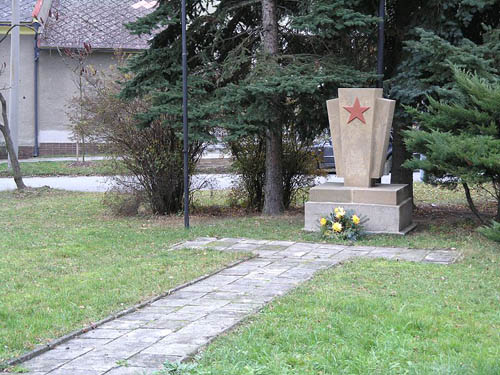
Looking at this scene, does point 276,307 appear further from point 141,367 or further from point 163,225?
point 163,225

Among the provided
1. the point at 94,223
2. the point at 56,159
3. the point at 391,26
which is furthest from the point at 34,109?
the point at 391,26

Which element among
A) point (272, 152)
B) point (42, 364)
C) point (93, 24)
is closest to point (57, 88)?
point (93, 24)

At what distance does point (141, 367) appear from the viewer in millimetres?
4816

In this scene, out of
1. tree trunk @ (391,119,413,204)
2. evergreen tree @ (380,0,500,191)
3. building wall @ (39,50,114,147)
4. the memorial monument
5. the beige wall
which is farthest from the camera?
building wall @ (39,50,114,147)

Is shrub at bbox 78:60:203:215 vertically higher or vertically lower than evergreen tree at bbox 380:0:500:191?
lower

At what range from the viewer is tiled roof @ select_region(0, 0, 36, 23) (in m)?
28.6

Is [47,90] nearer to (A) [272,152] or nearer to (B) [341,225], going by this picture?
(A) [272,152]

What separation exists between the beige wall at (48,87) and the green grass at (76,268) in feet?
52.0

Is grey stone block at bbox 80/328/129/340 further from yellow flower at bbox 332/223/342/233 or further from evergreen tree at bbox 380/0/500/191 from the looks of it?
evergreen tree at bbox 380/0/500/191

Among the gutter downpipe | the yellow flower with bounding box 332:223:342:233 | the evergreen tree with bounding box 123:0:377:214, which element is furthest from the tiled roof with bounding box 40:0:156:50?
the yellow flower with bounding box 332:223:342:233

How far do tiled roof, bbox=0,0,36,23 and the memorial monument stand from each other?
20.6 meters

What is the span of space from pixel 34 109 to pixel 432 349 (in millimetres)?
26227

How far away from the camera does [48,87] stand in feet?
95.4

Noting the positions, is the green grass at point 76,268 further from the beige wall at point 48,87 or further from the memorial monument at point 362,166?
the beige wall at point 48,87
